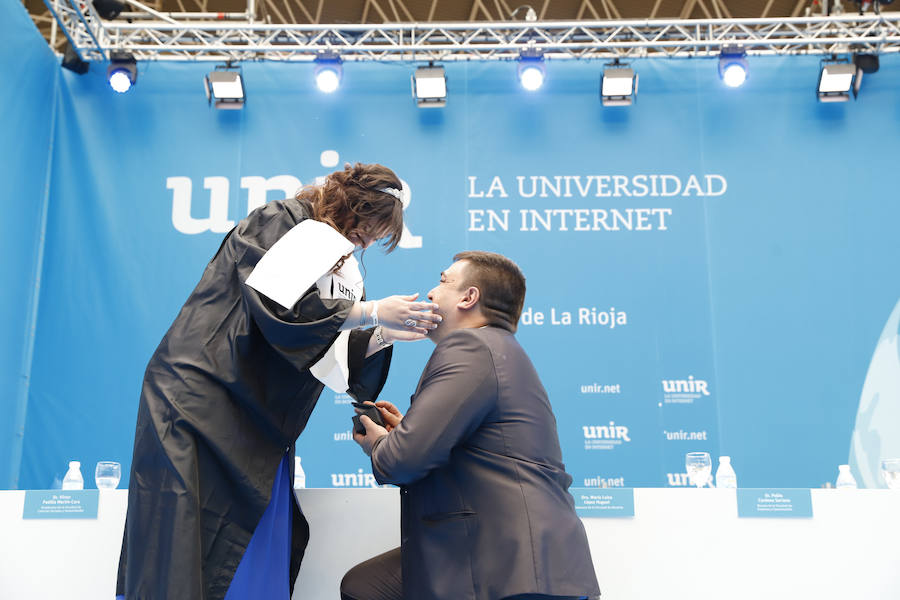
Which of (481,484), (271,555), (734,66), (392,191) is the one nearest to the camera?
(481,484)

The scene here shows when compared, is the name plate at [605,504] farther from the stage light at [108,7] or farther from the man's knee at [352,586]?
the stage light at [108,7]

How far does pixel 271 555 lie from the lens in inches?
76.2

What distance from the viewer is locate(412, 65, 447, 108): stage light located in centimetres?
525

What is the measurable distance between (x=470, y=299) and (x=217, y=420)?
0.68m

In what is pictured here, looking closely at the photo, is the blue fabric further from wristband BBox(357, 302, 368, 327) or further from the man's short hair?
the man's short hair

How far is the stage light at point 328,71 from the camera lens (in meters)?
5.24

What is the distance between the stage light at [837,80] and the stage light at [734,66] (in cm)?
51

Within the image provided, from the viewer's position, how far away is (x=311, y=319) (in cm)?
182

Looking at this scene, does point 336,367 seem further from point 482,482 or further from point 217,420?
point 482,482

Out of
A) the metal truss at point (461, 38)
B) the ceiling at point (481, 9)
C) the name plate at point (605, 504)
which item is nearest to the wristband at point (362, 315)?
the name plate at point (605, 504)

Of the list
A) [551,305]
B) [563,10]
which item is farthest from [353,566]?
[563,10]

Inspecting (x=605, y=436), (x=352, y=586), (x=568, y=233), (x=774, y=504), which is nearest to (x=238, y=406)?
(x=352, y=586)

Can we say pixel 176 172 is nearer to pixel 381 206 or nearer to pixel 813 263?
pixel 381 206

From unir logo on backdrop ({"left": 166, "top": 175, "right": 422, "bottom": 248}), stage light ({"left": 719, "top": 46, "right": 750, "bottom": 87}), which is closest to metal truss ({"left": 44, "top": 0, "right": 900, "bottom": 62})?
stage light ({"left": 719, "top": 46, "right": 750, "bottom": 87})
